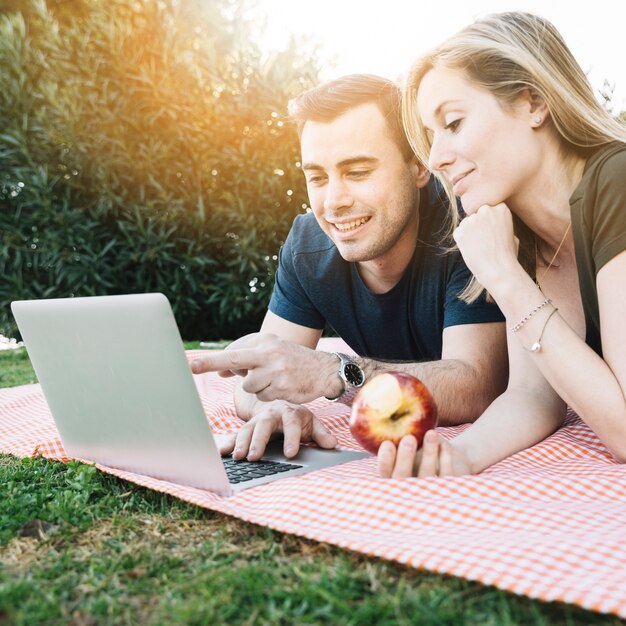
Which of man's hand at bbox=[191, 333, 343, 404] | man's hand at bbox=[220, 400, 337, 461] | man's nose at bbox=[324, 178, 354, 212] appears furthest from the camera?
man's nose at bbox=[324, 178, 354, 212]

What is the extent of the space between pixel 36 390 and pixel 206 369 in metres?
2.78

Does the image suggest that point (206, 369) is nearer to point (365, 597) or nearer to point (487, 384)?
point (365, 597)

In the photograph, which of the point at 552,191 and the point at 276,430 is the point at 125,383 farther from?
the point at 552,191

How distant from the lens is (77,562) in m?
1.52

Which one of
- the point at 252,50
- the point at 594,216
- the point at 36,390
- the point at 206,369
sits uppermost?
the point at 252,50

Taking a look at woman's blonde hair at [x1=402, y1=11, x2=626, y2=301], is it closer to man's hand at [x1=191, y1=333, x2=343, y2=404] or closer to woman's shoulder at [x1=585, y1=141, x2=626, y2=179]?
A: woman's shoulder at [x1=585, y1=141, x2=626, y2=179]

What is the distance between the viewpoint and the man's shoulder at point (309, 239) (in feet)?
10.6

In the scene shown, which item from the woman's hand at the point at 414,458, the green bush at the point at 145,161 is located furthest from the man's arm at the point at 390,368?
the green bush at the point at 145,161

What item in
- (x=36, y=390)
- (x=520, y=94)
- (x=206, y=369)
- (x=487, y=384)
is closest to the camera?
(x=206, y=369)

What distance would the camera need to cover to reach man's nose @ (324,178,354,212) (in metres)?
2.79

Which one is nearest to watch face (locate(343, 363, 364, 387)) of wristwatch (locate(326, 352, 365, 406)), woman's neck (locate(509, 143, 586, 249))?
wristwatch (locate(326, 352, 365, 406))

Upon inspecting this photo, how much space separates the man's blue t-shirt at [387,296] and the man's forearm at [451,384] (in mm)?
Result: 240

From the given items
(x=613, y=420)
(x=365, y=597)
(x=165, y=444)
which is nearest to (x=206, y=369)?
(x=165, y=444)

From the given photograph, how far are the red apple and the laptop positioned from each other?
0.22 m
